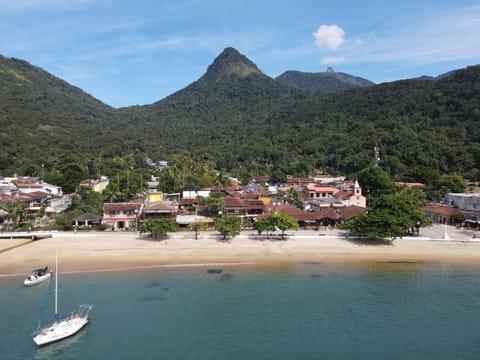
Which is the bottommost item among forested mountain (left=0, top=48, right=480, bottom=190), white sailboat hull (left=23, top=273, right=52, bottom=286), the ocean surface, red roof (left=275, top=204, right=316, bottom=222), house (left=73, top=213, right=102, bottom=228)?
the ocean surface

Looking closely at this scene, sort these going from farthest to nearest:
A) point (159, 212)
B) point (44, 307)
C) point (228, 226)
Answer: point (159, 212) → point (228, 226) → point (44, 307)

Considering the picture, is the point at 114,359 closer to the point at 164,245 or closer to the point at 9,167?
the point at 164,245

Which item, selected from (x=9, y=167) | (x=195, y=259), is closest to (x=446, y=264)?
(x=195, y=259)

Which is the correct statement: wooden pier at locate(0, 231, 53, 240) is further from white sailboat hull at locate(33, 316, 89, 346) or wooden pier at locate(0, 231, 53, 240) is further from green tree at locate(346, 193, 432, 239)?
green tree at locate(346, 193, 432, 239)

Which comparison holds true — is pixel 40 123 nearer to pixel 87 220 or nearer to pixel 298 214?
pixel 87 220

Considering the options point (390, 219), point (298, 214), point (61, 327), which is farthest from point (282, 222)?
point (61, 327)

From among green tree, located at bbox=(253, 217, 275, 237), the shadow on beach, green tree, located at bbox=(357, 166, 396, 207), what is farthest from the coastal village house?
green tree, located at bbox=(357, 166, 396, 207)

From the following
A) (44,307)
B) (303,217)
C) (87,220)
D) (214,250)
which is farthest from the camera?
(303,217)
